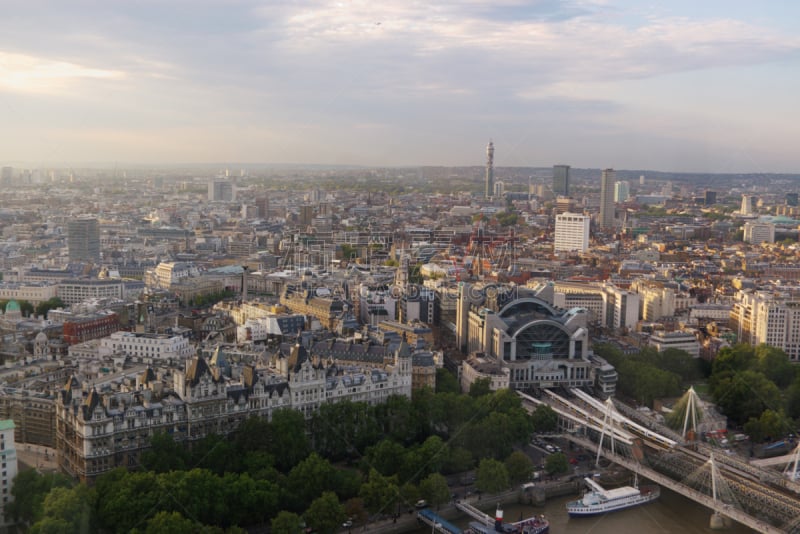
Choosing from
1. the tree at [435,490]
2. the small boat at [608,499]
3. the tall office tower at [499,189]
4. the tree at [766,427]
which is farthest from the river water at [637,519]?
the tall office tower at [499,189]

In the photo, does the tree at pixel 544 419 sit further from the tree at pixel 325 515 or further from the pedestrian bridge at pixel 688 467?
the tree at pixel 325 515

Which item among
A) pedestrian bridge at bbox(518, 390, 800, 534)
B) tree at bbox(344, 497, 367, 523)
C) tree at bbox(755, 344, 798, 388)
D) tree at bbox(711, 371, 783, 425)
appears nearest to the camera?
tree at bbox(344, 497, 367, 523)

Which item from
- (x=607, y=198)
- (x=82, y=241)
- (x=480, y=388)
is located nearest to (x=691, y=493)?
(x=480, y=388)

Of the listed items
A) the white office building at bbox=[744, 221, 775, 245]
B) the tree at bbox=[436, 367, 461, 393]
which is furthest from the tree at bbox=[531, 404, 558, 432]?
the white office building at bbox=[744, 221, 775, 245]

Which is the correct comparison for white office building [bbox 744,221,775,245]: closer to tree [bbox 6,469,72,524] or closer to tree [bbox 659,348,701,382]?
tree [bbox 659,348,701,382]

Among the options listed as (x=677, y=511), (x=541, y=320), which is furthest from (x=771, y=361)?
(x=677, y=511)

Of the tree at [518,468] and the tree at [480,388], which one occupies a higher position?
the tree at [480,388]

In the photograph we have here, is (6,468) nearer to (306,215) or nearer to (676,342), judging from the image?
(676,342)
